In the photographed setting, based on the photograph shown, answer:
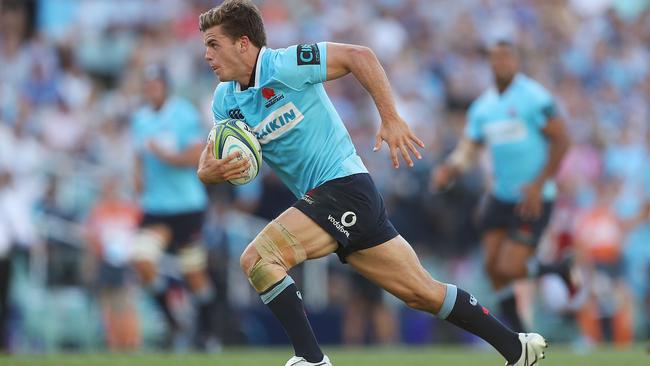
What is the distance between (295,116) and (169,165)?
5.22 m

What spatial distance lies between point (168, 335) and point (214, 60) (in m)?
7.69

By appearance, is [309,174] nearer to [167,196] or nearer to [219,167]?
[219,167]

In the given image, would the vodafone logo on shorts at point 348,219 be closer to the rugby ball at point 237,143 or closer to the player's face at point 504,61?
the rugby ball at point 237,143

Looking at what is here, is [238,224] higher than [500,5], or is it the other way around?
[500,5]

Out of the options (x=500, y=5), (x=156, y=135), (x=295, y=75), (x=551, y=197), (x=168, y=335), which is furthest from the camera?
(x=500, y=5)

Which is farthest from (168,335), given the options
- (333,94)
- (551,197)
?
(551,197)

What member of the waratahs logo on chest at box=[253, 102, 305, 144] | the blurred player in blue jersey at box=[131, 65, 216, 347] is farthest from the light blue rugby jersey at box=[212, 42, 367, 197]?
the blurred player in blue jersey at box=[131, 65, 216, 347]

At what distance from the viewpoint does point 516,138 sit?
35.0 feet

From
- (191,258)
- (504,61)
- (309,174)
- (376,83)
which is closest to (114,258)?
(191,258)

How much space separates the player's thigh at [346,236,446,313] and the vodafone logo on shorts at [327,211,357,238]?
0.21 meters

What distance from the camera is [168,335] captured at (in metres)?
14.0

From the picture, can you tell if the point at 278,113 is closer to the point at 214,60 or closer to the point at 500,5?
the point at 214,60

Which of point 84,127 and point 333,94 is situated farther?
point 333,94

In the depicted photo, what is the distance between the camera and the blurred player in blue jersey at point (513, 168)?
10391mm
